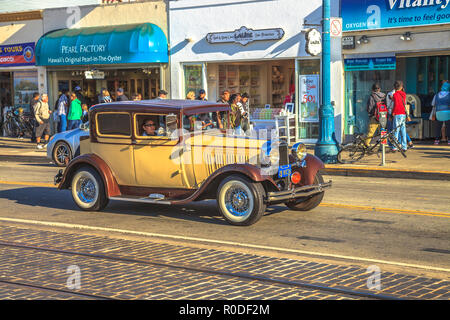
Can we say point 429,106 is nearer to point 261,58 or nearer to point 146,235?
point 261,58

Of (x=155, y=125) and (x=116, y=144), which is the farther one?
(x=116, y=144)

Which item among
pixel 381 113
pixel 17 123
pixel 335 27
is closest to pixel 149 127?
pixel 335 27

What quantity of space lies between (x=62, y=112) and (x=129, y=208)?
488 inches

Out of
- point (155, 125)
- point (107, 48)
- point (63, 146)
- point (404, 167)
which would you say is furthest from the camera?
point (107, 48)

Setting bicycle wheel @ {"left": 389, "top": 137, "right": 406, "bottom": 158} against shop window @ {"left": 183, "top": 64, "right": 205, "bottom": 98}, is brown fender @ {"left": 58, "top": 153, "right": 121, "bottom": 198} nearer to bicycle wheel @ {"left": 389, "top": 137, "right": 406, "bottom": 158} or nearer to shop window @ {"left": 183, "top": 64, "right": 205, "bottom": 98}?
bicycle wheel @ {"left": 389, "top": 137, "right": 406, "bottom": 158}

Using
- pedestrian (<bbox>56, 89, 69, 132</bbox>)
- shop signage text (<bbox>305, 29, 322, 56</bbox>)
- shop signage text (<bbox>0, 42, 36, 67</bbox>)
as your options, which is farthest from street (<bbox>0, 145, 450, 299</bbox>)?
shop signage text (<bbox>0, 42, 36, 67</bbox>)

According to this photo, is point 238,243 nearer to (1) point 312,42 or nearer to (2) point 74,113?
(1) point 312,42

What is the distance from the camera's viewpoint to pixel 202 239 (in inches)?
343

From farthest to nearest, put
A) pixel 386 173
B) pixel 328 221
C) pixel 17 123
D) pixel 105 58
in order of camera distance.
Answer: pixel 17 123, pixel 105 58, pixel 386 173, pixel 328 221

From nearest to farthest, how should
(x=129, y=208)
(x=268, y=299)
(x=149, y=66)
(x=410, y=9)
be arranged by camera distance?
(x=268, y=299), (x=129, y=208), (x=410, y=9), (x=149, y=66)

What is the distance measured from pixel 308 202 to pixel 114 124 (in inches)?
127

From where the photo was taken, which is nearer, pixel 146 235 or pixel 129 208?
pixel 146 235

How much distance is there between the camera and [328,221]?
9.72 metres

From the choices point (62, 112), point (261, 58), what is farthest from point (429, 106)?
point (62, 112)
